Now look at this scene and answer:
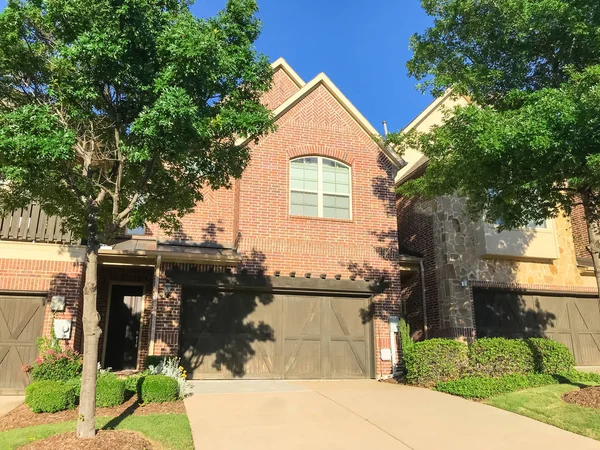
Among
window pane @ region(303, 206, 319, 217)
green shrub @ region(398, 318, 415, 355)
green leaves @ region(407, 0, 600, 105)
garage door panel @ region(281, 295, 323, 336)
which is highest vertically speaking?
green leaves @ region(407, 0, 600, 105)

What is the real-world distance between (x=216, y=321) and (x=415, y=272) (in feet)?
23.4

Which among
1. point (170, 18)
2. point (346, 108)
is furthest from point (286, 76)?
point (170, 18)

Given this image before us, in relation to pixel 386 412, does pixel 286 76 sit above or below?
above

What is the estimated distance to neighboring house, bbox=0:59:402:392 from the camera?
10664 mm

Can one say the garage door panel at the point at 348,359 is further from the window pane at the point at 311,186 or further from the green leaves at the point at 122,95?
the green leaves at the point at 122,95

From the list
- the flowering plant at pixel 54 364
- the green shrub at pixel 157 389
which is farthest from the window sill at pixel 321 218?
the flowering plant at pixel 54 364

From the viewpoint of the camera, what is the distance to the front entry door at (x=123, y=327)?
13.6 meters

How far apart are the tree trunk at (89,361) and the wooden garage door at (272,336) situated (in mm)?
5548

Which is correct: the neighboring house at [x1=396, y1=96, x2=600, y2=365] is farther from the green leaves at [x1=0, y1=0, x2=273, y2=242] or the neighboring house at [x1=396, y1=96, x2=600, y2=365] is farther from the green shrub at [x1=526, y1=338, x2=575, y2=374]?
the green leaves at [x1=0, y1=0, x2=273, y2=242]

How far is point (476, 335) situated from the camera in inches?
557

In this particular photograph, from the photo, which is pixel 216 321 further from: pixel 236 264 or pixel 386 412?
pixel 386 412

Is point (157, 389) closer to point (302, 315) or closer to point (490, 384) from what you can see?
point (302, 315)

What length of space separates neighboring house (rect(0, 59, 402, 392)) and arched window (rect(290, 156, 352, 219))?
0.03 m

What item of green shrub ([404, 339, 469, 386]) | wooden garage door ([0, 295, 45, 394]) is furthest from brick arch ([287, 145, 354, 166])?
wooden garage door ([0, 295, 45, 394])
